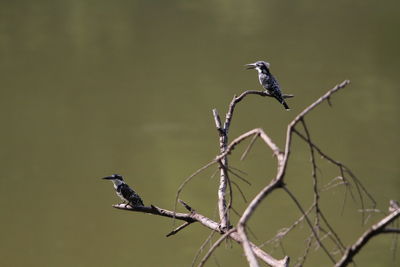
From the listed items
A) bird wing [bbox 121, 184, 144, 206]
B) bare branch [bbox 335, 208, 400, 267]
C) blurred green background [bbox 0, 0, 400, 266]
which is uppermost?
blurred green background [bbox 0, 0, 400, 266]

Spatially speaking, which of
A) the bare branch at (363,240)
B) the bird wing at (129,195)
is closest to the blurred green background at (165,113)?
the bird wing at (129,195)

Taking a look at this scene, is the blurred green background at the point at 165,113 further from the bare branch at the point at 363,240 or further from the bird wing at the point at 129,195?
the bare branch at the point at 363,240

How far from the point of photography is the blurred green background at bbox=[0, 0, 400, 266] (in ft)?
19.9

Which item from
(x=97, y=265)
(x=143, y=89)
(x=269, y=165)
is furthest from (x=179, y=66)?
(x=97, y=265)

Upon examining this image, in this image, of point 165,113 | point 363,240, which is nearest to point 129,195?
point 363,240

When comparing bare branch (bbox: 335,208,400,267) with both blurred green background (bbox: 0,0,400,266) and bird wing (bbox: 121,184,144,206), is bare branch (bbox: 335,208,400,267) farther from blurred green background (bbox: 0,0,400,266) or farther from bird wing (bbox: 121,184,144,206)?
blurred green background (bbox: 0,0,400,266)

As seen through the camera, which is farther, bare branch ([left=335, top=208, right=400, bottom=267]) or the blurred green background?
the blurred green background

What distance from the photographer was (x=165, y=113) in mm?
8695

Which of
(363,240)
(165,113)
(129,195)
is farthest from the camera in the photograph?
(165,113)

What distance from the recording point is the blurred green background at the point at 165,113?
6059 mm

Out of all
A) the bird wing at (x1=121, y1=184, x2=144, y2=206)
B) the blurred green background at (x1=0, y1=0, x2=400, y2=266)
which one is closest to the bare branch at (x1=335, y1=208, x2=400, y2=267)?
the bird wing at (x1=121, y1=184, x2=144, y2=206)

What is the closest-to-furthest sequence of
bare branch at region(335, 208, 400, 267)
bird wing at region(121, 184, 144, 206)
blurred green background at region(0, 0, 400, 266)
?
bare branch at region(335, 208, 400, 267) < bird wing at region(121, 184, 144, 206) < blurred green background at region(0, 0, 400, 266)

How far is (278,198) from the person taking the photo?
6656 mm

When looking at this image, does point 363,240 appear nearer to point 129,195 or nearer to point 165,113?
point 129,195
